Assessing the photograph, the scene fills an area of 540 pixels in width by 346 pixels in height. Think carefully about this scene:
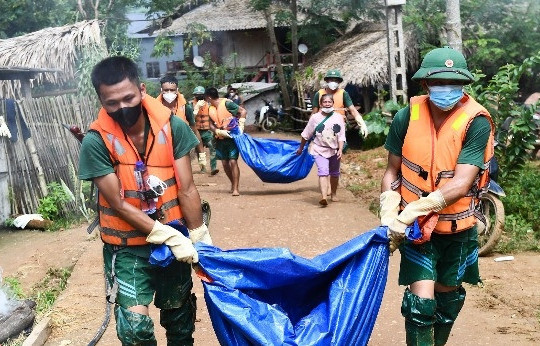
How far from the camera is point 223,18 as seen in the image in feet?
83.2

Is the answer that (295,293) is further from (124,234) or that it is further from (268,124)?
(268,124)

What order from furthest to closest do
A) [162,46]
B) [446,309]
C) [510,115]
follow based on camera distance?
[162,46] → [510,115] → [446,309]

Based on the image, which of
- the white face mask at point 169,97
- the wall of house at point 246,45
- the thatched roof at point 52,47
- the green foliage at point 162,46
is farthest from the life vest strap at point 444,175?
the wall of house at point 246,45

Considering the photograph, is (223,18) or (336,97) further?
(223,18)

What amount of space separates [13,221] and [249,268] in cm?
703

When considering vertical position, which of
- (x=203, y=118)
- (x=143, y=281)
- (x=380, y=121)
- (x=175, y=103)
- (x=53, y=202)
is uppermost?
(x=175, y=103)

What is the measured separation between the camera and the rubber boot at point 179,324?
415cm

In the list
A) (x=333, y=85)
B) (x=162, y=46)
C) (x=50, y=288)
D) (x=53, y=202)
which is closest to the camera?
(x=50, y=288)

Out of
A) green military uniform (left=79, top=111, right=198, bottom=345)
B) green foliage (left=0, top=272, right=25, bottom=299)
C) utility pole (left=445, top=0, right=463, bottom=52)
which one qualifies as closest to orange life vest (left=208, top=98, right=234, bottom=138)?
utility pole (left=445, top=0, right=463, bottom=52)

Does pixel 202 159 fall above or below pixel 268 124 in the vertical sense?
above

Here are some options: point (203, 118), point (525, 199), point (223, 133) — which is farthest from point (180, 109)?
point (525, 199)

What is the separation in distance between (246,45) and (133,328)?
22.7m

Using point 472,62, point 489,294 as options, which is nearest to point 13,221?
point 489,294

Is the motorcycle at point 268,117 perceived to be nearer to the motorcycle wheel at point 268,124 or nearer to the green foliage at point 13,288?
the motorcycle wheel at point 268,124
